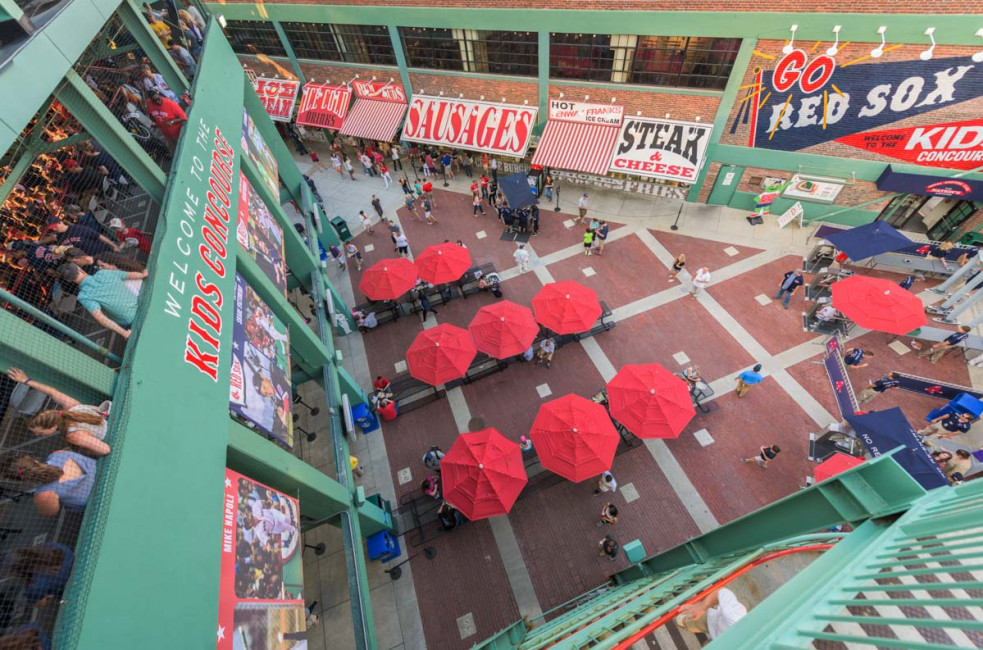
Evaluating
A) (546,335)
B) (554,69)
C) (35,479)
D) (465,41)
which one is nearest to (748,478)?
(546,335)

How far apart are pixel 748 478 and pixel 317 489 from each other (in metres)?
11.9

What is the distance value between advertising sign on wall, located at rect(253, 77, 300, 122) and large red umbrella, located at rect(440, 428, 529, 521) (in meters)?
23.9

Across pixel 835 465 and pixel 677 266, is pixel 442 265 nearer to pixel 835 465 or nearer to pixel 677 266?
pixel 677 266

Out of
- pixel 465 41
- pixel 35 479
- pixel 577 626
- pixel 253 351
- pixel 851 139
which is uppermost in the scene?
pixel 465 41

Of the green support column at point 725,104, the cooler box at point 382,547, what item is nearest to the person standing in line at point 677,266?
the green support column at point 725,104

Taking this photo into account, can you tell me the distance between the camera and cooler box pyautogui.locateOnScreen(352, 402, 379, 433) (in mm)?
13742

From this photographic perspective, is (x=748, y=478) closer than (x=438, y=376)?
Yes

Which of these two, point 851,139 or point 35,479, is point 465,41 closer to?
point 851,139

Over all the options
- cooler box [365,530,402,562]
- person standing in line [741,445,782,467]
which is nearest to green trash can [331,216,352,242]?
cooler box [365,530,402,562]

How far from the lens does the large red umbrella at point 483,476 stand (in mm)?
10516

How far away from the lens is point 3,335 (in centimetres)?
394

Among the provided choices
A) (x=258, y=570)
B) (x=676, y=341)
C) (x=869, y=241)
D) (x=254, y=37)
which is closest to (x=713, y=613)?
(x=258, y=570)

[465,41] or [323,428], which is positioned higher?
[465,41]

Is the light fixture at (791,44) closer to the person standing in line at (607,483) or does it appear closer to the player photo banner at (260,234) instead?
the person standing in line at (607,483)
